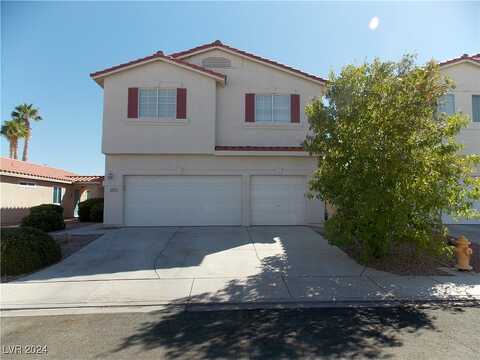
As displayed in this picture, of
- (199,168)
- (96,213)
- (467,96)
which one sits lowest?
(96,213)

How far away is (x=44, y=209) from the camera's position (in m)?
13.0

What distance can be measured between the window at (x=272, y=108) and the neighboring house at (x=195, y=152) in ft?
0.16

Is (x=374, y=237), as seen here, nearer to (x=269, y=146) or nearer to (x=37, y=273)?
(x=269, y=146)

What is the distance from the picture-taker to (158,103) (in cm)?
1272

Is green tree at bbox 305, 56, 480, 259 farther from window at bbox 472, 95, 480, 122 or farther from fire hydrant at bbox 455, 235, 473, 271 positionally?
window at bbox 472, 95, 480, 122

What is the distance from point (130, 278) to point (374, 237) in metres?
6.17

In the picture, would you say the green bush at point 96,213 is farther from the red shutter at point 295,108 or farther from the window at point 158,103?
the red shutter at point 295,108

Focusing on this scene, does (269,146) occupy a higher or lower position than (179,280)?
higher

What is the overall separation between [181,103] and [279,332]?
10529 millimetres

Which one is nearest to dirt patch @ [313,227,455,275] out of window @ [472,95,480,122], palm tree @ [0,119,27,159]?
window @ [472,95,480,122]

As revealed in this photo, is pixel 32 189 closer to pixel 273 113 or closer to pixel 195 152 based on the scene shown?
pixel 195 152

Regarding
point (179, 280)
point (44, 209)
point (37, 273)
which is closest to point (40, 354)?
point (179, 280)

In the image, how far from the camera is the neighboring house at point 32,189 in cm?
1512

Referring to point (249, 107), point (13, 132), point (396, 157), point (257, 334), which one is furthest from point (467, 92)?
point (13, 132)
